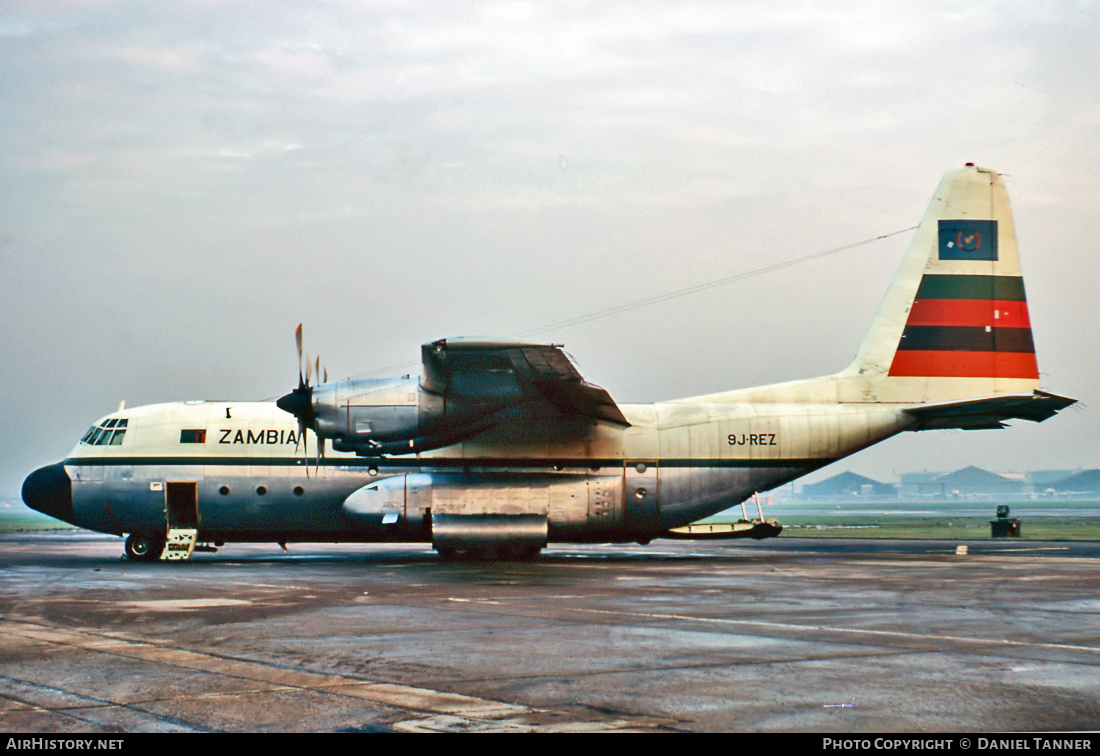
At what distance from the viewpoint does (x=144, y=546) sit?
27.0m

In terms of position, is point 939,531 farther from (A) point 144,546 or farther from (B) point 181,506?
(A) point 144,546

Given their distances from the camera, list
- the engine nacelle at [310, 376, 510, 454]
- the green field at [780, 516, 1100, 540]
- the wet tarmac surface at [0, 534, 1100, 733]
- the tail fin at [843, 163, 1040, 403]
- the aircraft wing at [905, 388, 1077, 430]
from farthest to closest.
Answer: the green field at [780, 516, 1100, 540] < the tail fin at [843, 163, 1040, 403] < the aircraft wing at [905, 388, 1077, 430] < the engine nacelle at [310, 376, 510, 454] < the wet tarmac surface at [0, 534, 1100, 733]

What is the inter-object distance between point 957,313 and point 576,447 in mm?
11362

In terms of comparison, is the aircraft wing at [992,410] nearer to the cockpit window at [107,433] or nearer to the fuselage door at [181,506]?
the fuselage door at [181,506]

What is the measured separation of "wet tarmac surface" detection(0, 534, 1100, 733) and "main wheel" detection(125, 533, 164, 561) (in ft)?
20.0

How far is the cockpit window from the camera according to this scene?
89.0ft

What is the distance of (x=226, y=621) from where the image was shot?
519 inches

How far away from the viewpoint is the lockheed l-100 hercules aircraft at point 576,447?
84.0 feet

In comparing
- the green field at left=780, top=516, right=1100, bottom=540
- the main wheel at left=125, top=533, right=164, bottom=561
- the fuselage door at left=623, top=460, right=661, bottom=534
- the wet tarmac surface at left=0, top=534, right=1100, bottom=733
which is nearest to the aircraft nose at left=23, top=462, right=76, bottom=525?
the main wheel at left=125, top=533, right=164, bottom=561

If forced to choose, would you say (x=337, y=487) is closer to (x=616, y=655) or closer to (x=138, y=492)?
(x=138, y=492)

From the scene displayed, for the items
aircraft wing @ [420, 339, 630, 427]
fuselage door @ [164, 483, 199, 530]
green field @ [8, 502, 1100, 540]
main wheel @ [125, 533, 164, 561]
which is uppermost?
aircraft wing @ [420, 339, 630, 427]

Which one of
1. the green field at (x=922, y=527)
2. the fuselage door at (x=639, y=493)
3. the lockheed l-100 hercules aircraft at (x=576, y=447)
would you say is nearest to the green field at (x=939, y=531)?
the green field at (x=922, y=527)

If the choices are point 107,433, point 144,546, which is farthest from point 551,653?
point 107,433

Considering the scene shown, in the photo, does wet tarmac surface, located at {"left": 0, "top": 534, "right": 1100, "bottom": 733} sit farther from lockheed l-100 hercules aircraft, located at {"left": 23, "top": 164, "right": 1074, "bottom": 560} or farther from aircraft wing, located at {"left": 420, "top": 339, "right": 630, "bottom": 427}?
lockheed l-100 hercules aircraft, located at {"left": 23, "top": 164, "right": 1074, "bottom": 560}
